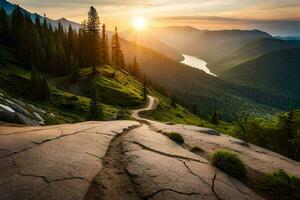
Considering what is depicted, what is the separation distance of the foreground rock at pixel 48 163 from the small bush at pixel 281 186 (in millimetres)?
6776

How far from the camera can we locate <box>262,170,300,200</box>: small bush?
10.7 m

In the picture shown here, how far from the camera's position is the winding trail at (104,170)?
864cm

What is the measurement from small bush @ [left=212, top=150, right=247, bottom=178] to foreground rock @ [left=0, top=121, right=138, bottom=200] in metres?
4.97

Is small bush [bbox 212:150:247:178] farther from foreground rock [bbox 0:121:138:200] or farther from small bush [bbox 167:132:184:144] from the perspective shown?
foreground rock [bbox 0:121:138:200]

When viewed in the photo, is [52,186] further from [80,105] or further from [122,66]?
[122,66]

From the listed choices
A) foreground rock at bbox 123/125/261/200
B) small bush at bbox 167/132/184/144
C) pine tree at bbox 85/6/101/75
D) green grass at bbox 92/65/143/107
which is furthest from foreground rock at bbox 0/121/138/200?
pine tree at bbox 85/6/101/75

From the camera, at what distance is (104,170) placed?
10453mm

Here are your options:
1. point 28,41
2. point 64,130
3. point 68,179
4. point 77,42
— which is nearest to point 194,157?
point 68,179

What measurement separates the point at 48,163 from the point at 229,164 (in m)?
7.26

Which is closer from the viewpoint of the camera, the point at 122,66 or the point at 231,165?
the point at 231,165

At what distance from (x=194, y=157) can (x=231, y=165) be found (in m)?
1.89

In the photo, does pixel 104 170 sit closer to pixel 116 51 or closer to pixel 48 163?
pixel 48 163

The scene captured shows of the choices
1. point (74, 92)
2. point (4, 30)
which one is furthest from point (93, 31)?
point (4, 30)

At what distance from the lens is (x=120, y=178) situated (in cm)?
1009
